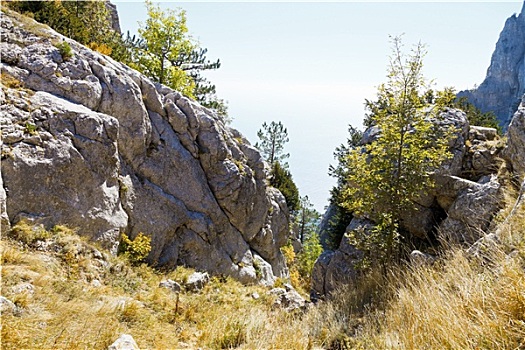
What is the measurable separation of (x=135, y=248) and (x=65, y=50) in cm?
837

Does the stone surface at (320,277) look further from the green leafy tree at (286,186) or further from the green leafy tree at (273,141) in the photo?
the green leafy tree at (273,141)

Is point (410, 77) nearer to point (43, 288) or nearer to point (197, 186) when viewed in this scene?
point (197, 186)

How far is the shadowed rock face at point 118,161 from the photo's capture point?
29.6ft

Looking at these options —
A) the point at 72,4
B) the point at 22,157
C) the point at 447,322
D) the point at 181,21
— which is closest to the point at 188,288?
the point at 22,157

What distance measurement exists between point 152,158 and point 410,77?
448 inches

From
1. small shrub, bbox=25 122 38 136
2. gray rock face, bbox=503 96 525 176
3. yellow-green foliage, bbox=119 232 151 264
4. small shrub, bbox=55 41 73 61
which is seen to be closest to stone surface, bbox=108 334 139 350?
yellow-green foliage, bbox=119 232 151 264

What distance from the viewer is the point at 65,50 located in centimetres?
1195

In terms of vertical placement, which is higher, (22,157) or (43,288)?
(22,157)

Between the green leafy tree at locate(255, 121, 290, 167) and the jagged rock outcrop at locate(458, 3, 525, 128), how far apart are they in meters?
93.2

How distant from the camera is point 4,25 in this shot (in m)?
11.3

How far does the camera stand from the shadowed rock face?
9.02 metres

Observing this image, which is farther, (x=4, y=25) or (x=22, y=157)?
(x=4, y=25)

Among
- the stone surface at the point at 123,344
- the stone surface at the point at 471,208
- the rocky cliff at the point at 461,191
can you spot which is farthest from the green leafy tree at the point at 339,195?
the stone surface at the point at 123,344

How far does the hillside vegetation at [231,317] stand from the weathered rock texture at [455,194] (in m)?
3.83
